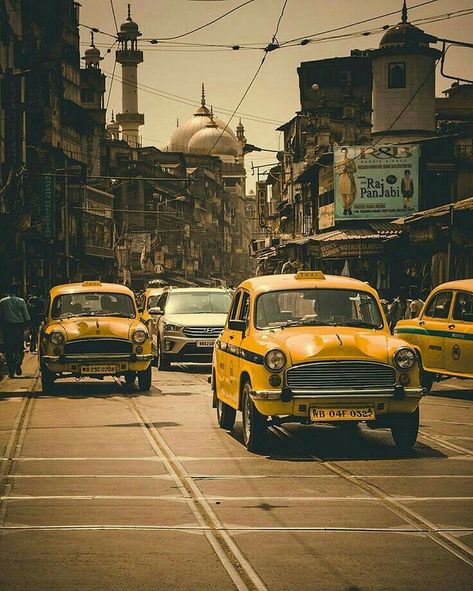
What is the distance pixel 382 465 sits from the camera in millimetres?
11336

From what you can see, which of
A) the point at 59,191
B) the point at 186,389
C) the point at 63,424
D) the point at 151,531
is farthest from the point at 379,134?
the point at 151,531

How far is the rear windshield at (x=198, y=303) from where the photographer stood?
27188mm

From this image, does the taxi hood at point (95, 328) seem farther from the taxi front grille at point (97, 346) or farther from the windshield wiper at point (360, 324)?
the windshield wiper at point (360, 324)

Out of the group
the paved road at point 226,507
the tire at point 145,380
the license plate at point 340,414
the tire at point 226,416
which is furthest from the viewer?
the tire at point 145,380

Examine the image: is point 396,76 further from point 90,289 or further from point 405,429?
point 405,429

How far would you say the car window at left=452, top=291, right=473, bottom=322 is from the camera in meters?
18.4

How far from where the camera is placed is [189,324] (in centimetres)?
2583

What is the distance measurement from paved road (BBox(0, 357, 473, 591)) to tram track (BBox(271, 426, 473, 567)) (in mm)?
13

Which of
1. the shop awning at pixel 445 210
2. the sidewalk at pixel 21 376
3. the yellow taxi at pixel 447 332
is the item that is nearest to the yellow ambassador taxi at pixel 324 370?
the yellow taxi at pixel 447 332

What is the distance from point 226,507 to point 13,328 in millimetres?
15419

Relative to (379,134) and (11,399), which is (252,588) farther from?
(379,134)

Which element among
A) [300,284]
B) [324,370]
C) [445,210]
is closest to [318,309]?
[300,284]

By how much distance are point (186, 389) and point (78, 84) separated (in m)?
72.0

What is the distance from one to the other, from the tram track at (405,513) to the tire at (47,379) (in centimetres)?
805
